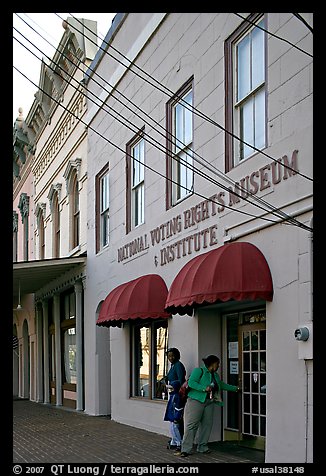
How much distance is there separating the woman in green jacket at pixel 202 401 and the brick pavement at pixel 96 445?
0.22 meters

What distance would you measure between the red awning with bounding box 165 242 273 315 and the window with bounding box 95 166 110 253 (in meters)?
7.86

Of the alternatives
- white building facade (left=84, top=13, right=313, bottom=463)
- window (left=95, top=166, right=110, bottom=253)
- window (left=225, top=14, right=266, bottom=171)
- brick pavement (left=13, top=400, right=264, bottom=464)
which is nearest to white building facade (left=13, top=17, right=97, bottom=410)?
window (left=95, top=166, right=110, bottom=253)

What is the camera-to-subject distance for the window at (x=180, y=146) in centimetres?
1293

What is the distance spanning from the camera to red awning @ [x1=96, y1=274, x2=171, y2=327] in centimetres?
1364

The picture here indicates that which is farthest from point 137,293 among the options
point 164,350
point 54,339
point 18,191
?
point 18,191

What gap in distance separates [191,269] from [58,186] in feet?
43.2

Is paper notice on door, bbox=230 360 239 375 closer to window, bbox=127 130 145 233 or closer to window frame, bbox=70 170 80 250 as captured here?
window, bbox=127 130 145 233

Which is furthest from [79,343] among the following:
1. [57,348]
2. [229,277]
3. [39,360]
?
[229,277]

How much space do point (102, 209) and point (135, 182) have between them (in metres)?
2.97

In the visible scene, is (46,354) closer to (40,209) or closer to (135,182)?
(40,209)

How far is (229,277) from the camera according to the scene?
1000 cm

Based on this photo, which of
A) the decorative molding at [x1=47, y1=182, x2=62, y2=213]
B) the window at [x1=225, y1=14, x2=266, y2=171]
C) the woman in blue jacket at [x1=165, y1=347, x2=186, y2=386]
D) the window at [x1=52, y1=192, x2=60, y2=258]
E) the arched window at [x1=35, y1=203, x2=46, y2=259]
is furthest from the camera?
the arched window at [x1=35, y1=203, x2=46, y2=259]
